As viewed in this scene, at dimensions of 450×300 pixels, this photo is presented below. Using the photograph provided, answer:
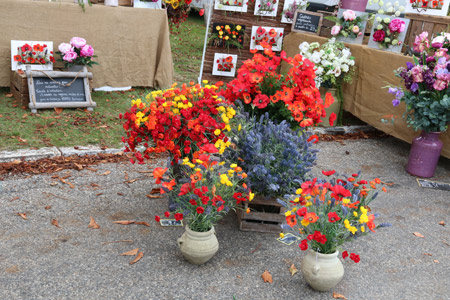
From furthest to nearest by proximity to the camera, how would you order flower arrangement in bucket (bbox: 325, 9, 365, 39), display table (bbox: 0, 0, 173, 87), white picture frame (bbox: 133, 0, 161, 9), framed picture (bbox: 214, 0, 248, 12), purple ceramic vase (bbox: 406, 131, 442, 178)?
framed picture (bbox: 214, 0, 248, 12), white picture frame (bbox: 133, 0, 161, 9), flower arrangement in bucket (bbox: 325, 9, 365, 39), display table (bbox: 0, 0, 173, 87), purple ceramic vase (bbox: 406, 131, 442, 178)

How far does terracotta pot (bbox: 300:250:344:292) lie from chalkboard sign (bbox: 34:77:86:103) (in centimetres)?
384

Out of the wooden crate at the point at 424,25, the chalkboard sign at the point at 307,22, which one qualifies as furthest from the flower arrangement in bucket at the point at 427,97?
the chalkboard sign at the point at 307,22

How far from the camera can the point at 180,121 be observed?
3.05 m

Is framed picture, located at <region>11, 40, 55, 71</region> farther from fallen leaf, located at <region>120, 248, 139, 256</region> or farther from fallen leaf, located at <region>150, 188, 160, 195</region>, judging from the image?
fallen leaf, located at <region>120, 248, 139, 256</region>

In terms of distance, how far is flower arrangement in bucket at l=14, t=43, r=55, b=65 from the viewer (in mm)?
5348

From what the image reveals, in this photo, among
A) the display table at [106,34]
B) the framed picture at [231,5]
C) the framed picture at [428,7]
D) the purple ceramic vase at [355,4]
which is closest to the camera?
the framed picture at [428,7]

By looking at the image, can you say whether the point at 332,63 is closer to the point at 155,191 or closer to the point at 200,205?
the point at 155,191

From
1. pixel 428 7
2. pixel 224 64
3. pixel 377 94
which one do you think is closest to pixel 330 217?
pixel 377 94

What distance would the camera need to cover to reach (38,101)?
530 centimetres

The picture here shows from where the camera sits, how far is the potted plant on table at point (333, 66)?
573 centimetres

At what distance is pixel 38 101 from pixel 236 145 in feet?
9.78

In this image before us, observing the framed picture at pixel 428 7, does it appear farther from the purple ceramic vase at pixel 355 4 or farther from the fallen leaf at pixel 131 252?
the fallen leaf at pixel 131 252

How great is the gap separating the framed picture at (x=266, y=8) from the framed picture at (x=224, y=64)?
0.73m

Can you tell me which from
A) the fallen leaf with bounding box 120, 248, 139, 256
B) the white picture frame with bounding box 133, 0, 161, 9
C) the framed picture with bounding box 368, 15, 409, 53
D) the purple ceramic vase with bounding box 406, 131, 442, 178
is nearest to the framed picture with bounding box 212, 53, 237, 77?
the white picture frame with bounding box 133, 0, 161, 9
